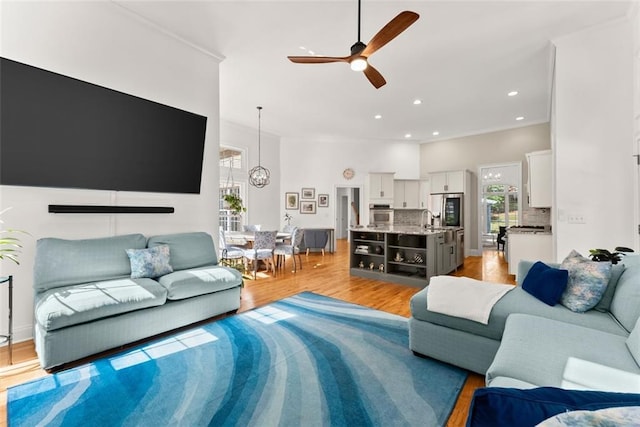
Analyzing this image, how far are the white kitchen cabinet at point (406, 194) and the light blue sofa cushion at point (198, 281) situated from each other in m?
6.50

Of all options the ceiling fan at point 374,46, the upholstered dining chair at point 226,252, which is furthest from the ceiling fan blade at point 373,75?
the upholstered dining chair at point 226,252

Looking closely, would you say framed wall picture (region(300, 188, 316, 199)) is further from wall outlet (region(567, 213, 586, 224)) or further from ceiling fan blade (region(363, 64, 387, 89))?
wall outlet (region(567, 213, 586, 224))

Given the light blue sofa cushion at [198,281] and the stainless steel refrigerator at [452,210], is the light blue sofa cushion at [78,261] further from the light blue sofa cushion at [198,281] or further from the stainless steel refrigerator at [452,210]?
the stainless steel refrigerator at [452,210]

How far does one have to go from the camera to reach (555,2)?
2.92 meters

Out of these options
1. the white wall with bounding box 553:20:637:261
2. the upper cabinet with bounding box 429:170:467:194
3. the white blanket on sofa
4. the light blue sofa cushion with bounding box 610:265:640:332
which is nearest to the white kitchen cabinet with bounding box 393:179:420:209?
the upper cabinet with bounding box 429:170:467:194

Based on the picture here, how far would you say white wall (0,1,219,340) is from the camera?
8.47 ft

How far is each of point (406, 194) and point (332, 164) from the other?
252 centimetres

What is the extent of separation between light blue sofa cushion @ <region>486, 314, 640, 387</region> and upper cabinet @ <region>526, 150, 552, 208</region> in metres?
4.15

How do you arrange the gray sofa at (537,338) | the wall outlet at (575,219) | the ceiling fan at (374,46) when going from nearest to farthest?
the gray sofa at (537,338)
the ceiling fan at (374,46)
the wall outlet at (575,219)

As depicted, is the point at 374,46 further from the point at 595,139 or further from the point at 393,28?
the point at 595,139

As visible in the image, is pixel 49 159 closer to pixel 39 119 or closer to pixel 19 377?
pixel 39 119

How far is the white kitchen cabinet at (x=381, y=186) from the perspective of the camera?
336 inches

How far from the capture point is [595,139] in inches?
131

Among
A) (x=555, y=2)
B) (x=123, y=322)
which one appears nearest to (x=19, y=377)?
(x=123, y=322)
